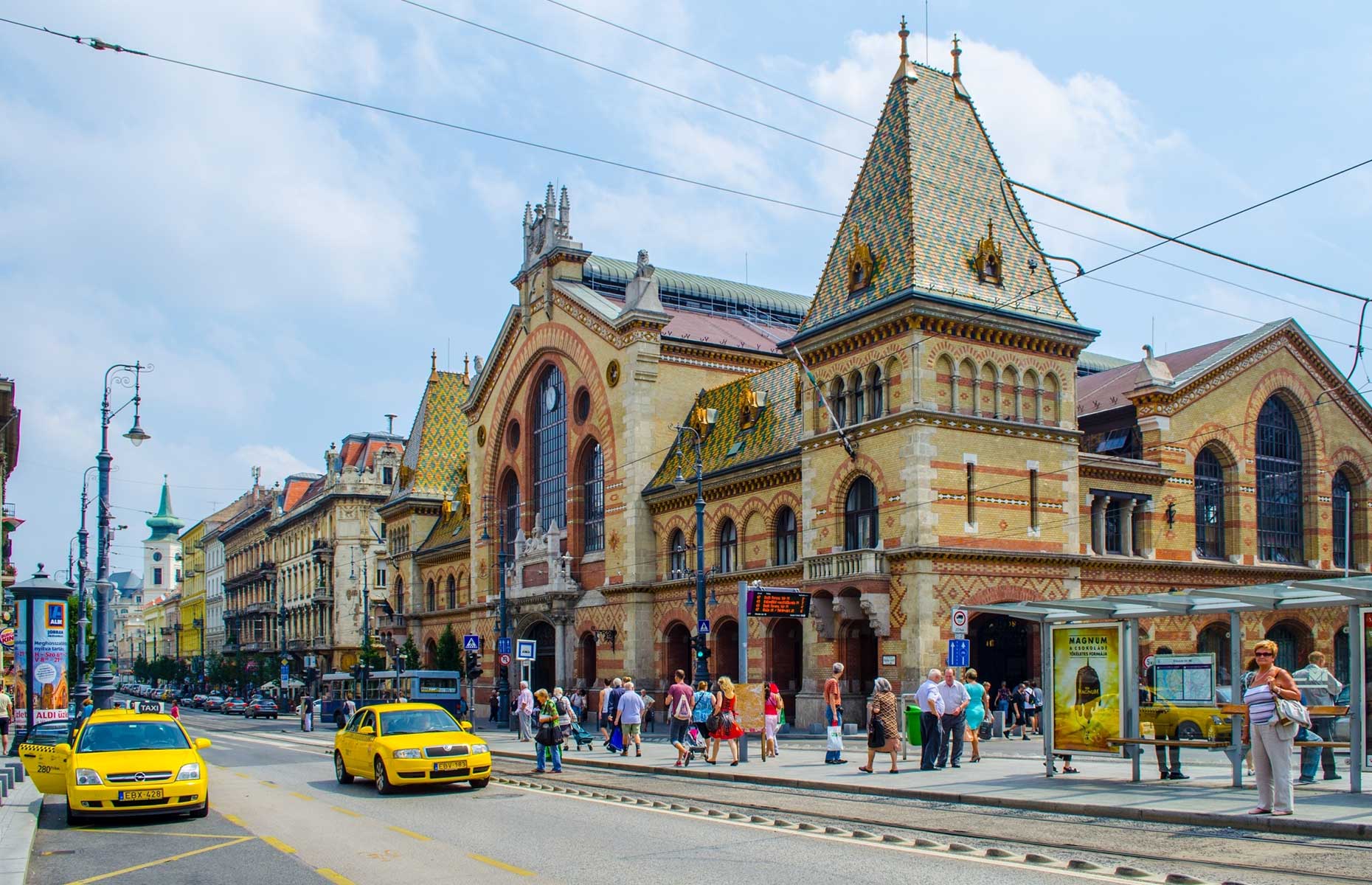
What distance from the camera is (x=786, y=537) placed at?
40781mm

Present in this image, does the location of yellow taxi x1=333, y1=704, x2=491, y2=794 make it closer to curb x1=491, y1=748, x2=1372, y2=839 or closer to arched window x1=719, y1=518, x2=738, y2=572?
curb x1=491, y1=748, x2=1372, y2=839

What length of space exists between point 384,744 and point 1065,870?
12.3m

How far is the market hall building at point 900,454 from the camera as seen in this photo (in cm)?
3444

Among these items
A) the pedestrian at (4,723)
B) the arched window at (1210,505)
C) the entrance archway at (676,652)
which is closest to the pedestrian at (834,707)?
the arched window at (1210,505)

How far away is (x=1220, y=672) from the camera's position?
129 feet

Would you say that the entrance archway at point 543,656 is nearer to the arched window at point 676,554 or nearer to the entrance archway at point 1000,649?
the arched window at point 676,554

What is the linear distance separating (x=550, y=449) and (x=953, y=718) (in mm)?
33108

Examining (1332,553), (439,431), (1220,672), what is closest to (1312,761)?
(1220,672)

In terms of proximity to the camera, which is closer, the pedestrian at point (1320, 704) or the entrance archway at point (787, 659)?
the pedestrian at point (1320, 704)

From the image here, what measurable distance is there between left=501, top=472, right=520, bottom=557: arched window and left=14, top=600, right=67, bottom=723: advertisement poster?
86.6 feet

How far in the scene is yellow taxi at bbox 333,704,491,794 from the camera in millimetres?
20234

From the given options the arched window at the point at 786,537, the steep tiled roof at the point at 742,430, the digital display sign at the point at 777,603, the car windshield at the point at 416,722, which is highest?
the steep tiled roof at the point at 742,430

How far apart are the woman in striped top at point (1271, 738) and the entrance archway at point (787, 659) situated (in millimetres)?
25687

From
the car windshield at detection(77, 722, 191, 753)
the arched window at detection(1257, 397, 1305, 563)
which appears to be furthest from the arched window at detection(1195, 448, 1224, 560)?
the car windshield at detection(77, 722, 191, 753)
